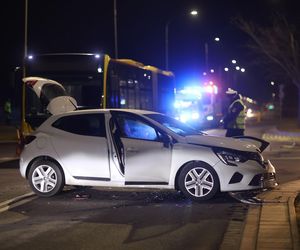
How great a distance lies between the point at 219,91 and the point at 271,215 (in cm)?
3917

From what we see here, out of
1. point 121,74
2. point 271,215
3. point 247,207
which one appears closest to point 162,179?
point 247,207

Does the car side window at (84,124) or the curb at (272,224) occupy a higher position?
the car side window at (84,124)

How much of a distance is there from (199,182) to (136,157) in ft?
3.49

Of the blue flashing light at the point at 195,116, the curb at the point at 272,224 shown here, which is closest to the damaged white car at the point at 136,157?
the curb at the point at 272,224

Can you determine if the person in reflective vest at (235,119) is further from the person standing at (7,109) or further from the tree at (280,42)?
the person standing at (7,109)

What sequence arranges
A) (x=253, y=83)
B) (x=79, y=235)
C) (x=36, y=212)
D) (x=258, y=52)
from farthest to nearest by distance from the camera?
(x=253, y=83), (x=258, y=52), (x=36, y=212), (x=79, y=235)

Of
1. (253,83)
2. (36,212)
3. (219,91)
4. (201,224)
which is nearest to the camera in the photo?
(201,224)

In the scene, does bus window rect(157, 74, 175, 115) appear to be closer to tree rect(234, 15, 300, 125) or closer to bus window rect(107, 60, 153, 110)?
bus window rect(107, 60, 153, 110)

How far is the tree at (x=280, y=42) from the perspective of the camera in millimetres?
34062

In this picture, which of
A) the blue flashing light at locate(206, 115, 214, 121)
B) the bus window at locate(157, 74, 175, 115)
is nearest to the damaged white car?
the bus window at locate(157, 74, 175, 115)

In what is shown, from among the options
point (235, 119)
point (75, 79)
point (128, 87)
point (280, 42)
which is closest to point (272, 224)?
point (235, 119)

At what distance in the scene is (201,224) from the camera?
7965 mm

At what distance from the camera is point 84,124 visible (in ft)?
33.7

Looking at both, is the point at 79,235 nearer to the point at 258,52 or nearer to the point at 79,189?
the point at 79,189
